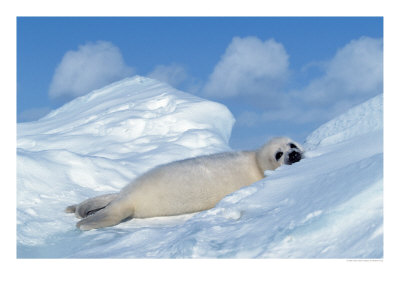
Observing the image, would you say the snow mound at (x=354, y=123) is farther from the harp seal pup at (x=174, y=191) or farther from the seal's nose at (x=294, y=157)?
the harp seal pup at (x=174, y=191)

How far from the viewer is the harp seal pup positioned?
4.48 m

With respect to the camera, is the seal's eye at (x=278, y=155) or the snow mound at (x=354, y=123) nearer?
the seal's eye at (x=278, y=155)

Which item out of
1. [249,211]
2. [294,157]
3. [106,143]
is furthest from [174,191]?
[106,143]

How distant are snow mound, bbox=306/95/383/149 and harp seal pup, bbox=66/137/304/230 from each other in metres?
1.71

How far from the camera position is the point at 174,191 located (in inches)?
183

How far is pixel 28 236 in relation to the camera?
4.09m

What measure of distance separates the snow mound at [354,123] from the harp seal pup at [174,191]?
Result: 67.5 inches

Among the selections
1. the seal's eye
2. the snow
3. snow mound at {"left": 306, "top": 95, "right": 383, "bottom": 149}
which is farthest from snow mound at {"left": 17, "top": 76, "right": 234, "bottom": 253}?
snow mound at {"left": 306, "top": 95, "right": 383, "bottom": 149}

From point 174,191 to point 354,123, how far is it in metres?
3.45

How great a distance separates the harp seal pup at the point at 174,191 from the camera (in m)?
4.48

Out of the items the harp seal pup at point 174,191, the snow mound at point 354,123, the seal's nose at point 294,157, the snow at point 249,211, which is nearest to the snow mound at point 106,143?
the snow at point 249,211

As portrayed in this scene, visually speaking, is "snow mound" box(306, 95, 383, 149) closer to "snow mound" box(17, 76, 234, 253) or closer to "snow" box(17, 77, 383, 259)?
"snow" box(17, 77, 383, 259)
